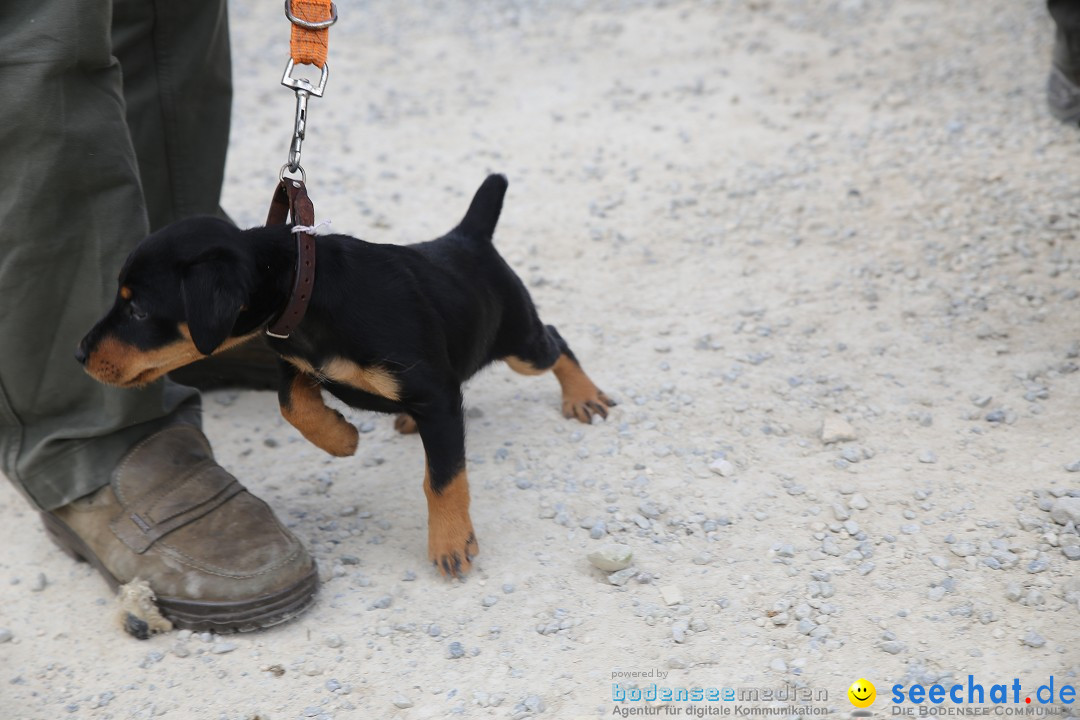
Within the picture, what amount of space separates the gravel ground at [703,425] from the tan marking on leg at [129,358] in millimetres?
743

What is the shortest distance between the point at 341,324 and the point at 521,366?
1.04 meters

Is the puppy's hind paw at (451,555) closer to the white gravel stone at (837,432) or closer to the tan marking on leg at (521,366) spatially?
the tan marking on leg at (521,366)

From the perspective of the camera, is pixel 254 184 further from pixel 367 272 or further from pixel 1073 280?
pixel 1073 280

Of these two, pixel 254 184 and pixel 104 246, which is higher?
pixel 104 246

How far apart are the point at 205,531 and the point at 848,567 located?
5.84 feet

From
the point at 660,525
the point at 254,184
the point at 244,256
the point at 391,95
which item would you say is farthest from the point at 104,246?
the point at 391,95

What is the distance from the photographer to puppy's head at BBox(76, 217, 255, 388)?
2.54 metres

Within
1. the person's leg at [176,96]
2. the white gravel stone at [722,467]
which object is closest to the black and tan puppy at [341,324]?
the white gravel stone at [722,467]

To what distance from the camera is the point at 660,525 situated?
319 centimetres

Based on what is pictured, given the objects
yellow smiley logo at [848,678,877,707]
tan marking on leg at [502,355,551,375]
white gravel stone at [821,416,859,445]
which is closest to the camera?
yellow smiley logo at [848,678,877,707]

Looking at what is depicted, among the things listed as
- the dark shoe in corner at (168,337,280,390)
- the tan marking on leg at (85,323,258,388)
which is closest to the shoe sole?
the tan marking on leg at (85,323,258,388)

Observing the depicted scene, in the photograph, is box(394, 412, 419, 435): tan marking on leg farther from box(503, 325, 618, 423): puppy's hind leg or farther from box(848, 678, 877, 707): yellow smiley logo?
box(848, 678, 877, 707): yellow smiley logo

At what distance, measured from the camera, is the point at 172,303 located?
262 centimetres

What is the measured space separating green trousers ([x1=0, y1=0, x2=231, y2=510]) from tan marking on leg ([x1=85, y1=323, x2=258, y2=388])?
323 millimetres
